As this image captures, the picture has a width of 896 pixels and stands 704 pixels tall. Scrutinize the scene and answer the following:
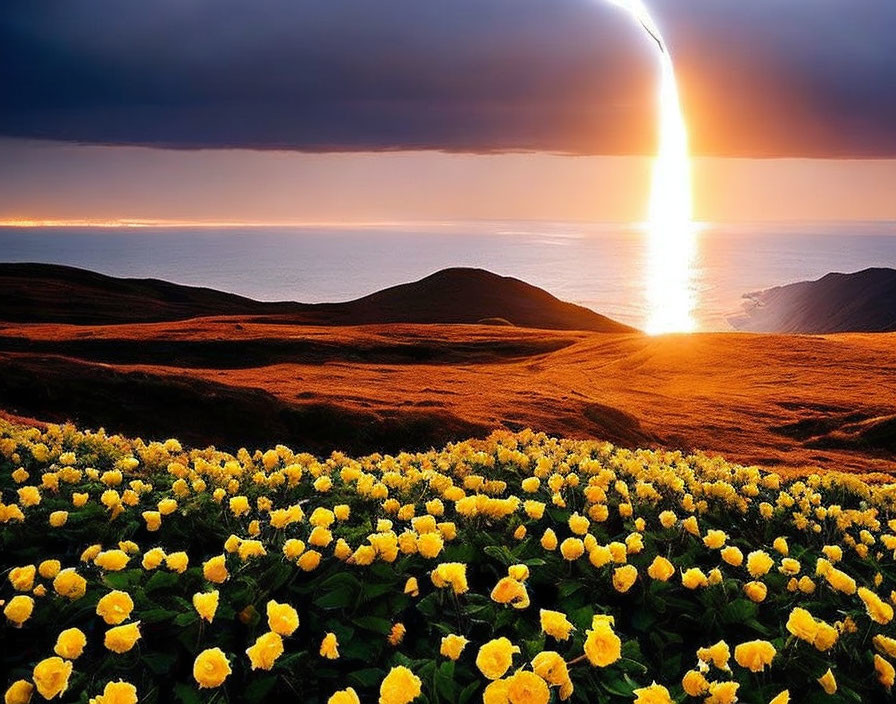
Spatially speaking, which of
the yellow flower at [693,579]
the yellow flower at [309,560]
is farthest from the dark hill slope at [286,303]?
the yellow flower at [693,579]

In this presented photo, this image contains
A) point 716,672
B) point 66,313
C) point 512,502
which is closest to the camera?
point 716,672

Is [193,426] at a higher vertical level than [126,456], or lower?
lower

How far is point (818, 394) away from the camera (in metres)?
35.1

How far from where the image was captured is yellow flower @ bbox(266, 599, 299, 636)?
2.93 m

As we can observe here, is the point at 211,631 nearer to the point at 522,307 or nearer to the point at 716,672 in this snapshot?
the point at 716,672

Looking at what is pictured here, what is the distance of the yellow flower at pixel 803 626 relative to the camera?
3178 mm

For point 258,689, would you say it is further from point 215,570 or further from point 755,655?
point 755,655

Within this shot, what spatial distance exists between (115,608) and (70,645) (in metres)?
0.22

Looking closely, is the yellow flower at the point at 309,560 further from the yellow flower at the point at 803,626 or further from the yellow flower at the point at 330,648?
the yellow flower at the point at 803,626

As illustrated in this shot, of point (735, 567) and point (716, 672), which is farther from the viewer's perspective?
point (735, 567)

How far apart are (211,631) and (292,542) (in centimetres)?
54

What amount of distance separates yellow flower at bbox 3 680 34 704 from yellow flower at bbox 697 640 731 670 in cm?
273

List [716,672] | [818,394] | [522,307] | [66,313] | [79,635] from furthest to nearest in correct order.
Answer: [522,307] → [66,313] → [818,394] → [716,672] → [79,635]

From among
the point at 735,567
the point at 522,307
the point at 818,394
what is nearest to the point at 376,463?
the point at 735,567
